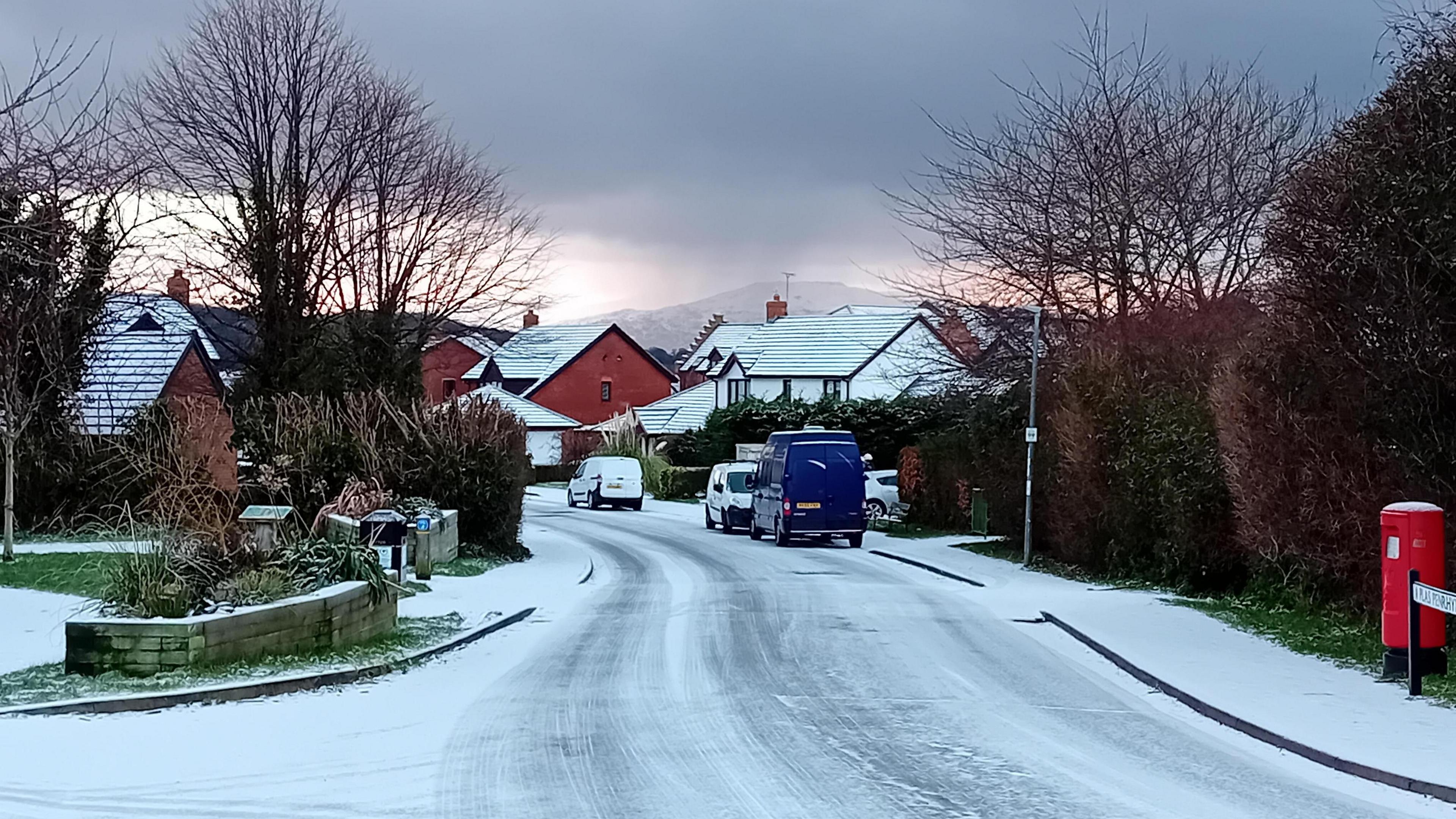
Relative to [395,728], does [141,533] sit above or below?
above

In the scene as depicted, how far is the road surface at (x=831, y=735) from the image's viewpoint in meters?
7.77

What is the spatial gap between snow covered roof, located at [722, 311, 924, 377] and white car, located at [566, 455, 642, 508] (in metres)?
19.5

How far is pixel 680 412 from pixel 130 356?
43.6 metres

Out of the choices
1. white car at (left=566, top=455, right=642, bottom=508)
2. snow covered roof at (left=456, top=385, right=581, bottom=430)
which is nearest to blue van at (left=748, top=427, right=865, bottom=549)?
white car at (left=566, top=455, right=642, bottom=508)

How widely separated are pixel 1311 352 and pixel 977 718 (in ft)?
19.5

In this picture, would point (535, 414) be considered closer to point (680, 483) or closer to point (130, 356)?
point (680, 483)

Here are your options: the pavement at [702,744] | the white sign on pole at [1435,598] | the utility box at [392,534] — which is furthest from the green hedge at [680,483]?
the white sign on pole at [1435,598]

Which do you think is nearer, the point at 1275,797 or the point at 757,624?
the point at 1275,797

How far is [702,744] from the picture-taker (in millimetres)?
9336

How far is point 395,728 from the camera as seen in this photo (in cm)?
985

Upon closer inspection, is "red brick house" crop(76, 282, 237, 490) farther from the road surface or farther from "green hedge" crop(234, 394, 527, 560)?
the road surface

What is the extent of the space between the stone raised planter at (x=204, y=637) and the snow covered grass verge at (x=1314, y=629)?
29.3ft

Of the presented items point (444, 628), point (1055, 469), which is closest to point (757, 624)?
point (444, 628)

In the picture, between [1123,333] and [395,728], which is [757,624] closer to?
[395,728]
